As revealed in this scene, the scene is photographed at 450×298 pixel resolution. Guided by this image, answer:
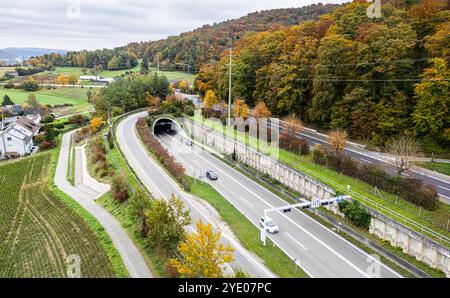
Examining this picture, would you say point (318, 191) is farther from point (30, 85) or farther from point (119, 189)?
point (30, 85)

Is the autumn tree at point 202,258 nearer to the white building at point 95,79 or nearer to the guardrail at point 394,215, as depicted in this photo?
the guardrail at point 394,215

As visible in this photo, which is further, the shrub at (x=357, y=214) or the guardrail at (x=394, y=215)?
the shrub at (x=357, y=214)

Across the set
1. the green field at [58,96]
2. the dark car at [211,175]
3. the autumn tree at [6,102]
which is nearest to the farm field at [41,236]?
the dark car at [211,175]

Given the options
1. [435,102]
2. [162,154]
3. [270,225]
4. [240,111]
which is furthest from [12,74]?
[435,102]

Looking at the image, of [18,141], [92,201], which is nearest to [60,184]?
[92,201]

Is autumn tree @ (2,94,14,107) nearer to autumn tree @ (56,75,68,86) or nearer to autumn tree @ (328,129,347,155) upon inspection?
autumn tree @ (56,75,68,86)
